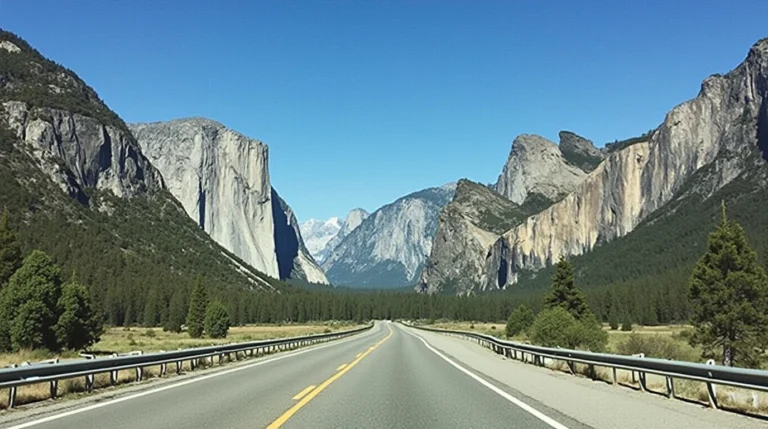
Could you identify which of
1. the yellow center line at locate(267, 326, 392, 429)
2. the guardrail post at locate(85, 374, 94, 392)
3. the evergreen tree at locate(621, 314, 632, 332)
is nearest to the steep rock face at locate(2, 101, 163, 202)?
the evergreen tree at locate(621, 314, 632, 332)

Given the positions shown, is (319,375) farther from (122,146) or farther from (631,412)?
(122,146)

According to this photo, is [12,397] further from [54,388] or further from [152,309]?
[152,309]

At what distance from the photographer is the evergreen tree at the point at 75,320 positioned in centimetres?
3956

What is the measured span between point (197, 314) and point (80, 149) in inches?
4750

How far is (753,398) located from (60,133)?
185 metres

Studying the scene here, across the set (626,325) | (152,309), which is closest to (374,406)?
(626,325)

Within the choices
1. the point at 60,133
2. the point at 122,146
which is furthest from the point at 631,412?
the point at 122,146

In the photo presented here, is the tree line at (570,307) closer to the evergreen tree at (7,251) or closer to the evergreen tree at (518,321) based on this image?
the evergreen tree at (7,251)

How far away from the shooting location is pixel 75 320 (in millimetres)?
40438

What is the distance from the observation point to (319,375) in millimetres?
18094

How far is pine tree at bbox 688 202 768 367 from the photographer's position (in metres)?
38.0

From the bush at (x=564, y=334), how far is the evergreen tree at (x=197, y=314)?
47788 mm

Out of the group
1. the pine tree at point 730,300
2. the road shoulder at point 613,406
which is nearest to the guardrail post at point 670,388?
the road shoulder at point 613,406

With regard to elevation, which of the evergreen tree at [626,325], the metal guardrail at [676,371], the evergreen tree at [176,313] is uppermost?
the evergreen tree at [176,313]
